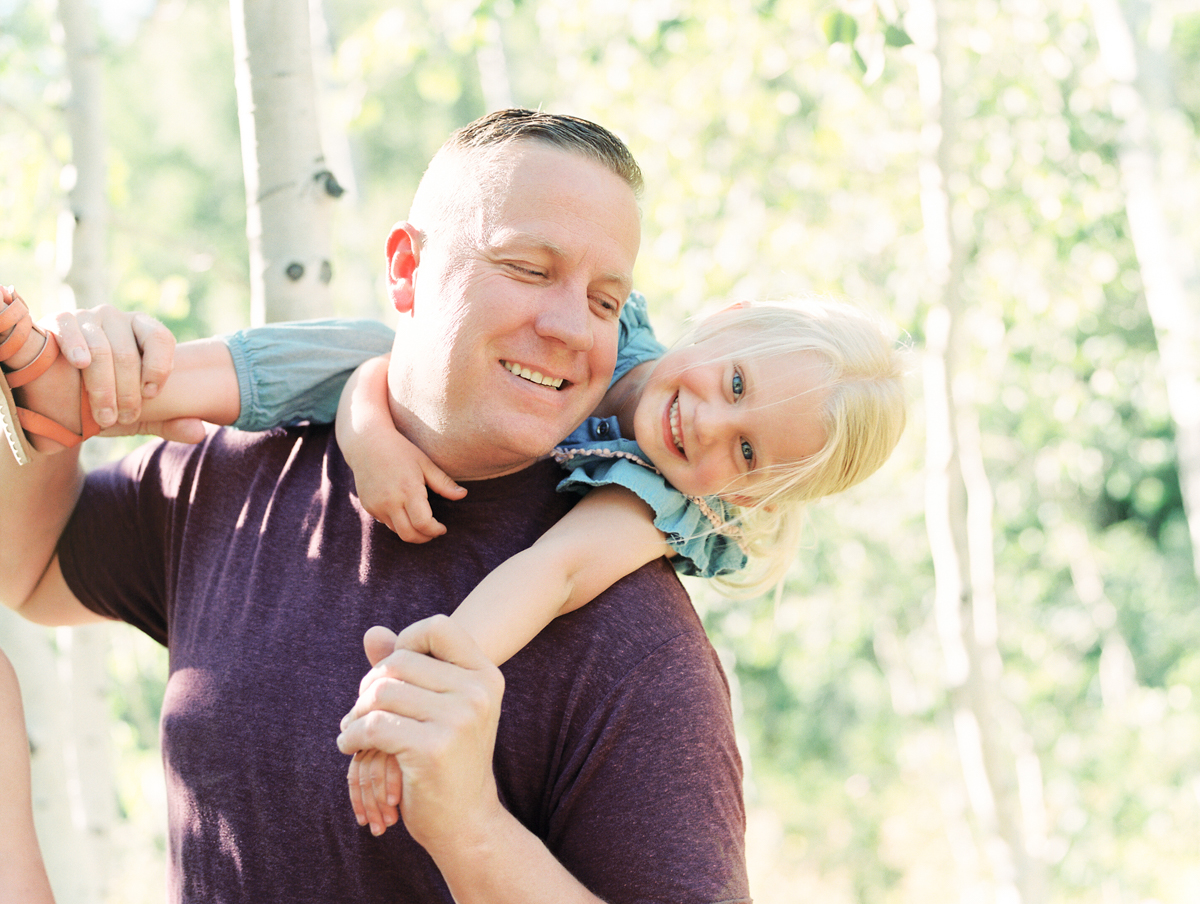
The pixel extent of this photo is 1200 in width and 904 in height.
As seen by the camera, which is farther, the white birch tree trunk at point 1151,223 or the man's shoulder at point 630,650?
the white birch tree trunk at point 1151,223

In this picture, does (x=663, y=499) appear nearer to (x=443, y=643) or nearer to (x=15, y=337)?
(x=443, y=643)

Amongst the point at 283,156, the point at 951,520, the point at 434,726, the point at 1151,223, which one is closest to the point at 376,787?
the point at 434,726

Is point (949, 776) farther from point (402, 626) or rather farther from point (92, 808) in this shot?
point (402, 626)

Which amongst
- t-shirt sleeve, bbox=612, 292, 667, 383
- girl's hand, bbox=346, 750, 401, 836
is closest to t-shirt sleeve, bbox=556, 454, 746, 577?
t-shirt sleeve, bbox=612, 292, 667, 383

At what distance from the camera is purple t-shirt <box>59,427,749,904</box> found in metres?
1.25

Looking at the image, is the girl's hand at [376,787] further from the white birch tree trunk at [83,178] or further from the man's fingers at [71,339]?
the white birch tree trunk at [83,178]

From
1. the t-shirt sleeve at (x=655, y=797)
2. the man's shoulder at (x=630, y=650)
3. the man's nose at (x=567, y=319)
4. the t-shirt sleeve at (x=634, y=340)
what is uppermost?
the t-shirt sleeve at (x=634, y=340)

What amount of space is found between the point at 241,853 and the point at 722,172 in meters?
4.88

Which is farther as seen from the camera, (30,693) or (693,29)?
(693,29)

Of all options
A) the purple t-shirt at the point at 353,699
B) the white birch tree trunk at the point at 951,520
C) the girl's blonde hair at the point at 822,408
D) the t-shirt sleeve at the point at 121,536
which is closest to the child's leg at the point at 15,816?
the purple t-shirt at the point at 353,699

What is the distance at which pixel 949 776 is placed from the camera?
809 cm

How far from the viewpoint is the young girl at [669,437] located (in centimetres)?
140

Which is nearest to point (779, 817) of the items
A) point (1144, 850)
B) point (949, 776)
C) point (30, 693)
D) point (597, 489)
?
point (949, 776)

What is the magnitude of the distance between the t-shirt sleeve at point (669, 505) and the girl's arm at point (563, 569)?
0.06 feet
